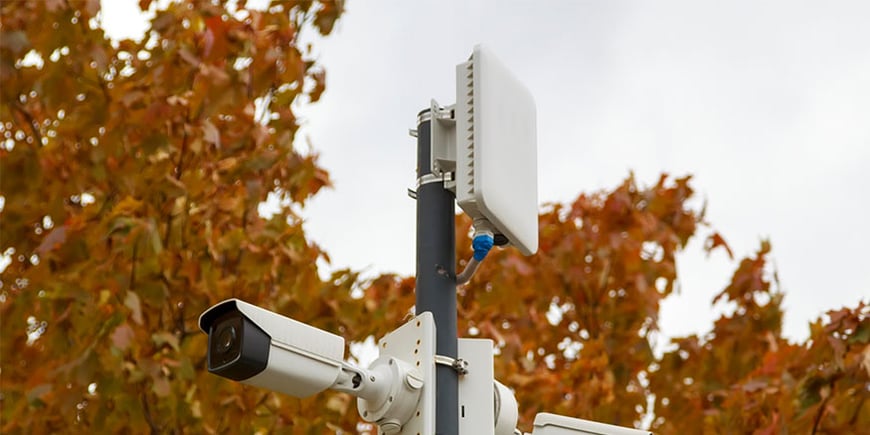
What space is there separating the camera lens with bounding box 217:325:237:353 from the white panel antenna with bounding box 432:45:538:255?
0.83 metres

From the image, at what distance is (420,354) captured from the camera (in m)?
3.75

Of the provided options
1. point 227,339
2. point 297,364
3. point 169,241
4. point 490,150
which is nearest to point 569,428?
point 490,150

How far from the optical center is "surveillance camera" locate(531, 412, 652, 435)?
13.7 ft

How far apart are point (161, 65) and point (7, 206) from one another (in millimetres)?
1194

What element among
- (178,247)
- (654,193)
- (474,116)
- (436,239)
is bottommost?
(436,239)

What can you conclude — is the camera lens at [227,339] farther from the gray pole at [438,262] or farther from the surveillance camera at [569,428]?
the surveillance camera at [569,428]

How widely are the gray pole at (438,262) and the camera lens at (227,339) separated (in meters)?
0.67

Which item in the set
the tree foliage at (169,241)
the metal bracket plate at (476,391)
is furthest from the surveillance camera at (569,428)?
the tree foliage at (169,241)

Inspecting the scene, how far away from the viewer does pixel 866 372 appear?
5895 mm

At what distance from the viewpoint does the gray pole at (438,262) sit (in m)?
3.79

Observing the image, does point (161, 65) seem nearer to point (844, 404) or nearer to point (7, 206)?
point (7, 206)

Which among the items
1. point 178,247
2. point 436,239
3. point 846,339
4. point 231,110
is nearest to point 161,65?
point 231,110

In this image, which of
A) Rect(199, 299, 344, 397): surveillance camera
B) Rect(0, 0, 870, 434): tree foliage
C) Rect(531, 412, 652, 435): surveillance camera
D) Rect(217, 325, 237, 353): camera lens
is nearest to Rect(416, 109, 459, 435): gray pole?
Rect(199, 299, 344, 397): surveillance camera

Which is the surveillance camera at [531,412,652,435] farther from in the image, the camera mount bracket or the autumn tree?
the autumn tree
